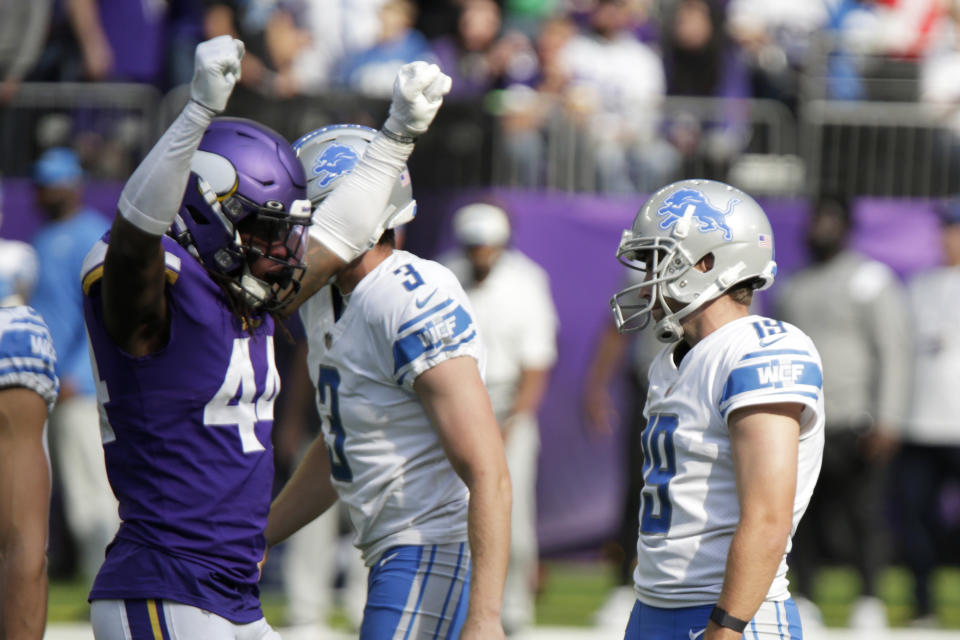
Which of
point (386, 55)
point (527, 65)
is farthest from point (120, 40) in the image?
point (527, 65)

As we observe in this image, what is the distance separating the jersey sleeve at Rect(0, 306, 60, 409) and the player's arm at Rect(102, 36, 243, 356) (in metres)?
0.64

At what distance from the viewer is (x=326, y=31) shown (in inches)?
408

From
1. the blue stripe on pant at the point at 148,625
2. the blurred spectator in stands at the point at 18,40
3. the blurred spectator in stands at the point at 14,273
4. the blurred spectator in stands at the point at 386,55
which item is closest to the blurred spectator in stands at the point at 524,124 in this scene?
the blurred spectator in stands at the point at 386,55

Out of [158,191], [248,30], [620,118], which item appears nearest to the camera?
[158,191]

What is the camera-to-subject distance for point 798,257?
377 inches

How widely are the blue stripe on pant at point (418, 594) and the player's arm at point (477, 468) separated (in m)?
0.25

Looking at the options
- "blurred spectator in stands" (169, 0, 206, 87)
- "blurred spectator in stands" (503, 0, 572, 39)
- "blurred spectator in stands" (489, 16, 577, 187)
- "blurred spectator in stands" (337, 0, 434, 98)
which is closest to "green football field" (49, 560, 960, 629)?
"blurred spectator in stands" (489, 16, 577, 187)

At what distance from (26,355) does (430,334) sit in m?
0.97

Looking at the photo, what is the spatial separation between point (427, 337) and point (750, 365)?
2.52ft

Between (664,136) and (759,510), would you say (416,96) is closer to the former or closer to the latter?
(759,510)

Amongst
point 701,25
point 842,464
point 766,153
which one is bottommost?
point 842,464

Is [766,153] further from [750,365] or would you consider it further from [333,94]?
[750,365]

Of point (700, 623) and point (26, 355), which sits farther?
point (26, 355)

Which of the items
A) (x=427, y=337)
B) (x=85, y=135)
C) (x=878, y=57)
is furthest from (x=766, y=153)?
(x=427, y=337)
